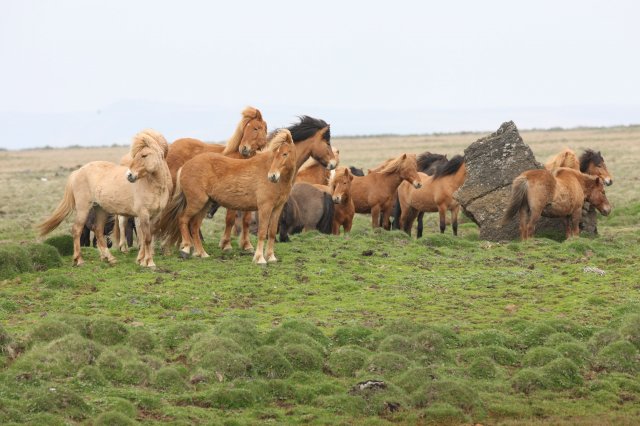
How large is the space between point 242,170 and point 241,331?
5.12 metres

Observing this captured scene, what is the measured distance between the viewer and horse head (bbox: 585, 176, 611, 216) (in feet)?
65.6

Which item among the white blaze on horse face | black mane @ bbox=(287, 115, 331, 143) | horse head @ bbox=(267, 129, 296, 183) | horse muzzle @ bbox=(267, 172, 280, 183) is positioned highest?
black mane @ bbox=(287, 115, 331, 143)

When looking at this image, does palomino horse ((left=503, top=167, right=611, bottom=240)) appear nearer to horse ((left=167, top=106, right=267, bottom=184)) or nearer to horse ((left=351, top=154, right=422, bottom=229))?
horse ((left=351, top=154, right=422, bottom=229))

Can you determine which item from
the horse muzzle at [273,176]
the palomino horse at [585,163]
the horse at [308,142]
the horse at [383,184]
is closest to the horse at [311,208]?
the horse at [383,184]

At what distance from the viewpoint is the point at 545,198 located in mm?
18297

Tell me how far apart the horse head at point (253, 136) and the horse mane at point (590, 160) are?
9.43m

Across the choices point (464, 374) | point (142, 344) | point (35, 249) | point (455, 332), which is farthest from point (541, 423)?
point (35, 249)

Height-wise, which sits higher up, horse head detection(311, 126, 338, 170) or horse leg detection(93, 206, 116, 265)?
horse head detection(311, 126, 338, 170)

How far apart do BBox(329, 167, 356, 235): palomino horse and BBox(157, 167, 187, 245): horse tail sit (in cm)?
451

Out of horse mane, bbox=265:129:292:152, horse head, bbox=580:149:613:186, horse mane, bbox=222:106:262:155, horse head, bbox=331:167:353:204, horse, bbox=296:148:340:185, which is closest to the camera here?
horse mane, bbox=265:129:292:152

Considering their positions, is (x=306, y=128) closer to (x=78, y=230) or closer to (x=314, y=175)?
(x=78, y=230)

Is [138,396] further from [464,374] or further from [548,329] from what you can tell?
[548,329]

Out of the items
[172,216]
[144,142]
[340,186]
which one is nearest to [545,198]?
[340,186]

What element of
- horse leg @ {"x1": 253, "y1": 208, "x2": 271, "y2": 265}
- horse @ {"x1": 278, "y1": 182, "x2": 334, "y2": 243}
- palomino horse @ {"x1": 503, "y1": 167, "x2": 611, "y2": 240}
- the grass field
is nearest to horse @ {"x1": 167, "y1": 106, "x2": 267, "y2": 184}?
horse leg @ {"x1": 253, "y1": 208, "x2": 271, "y2": 265}
